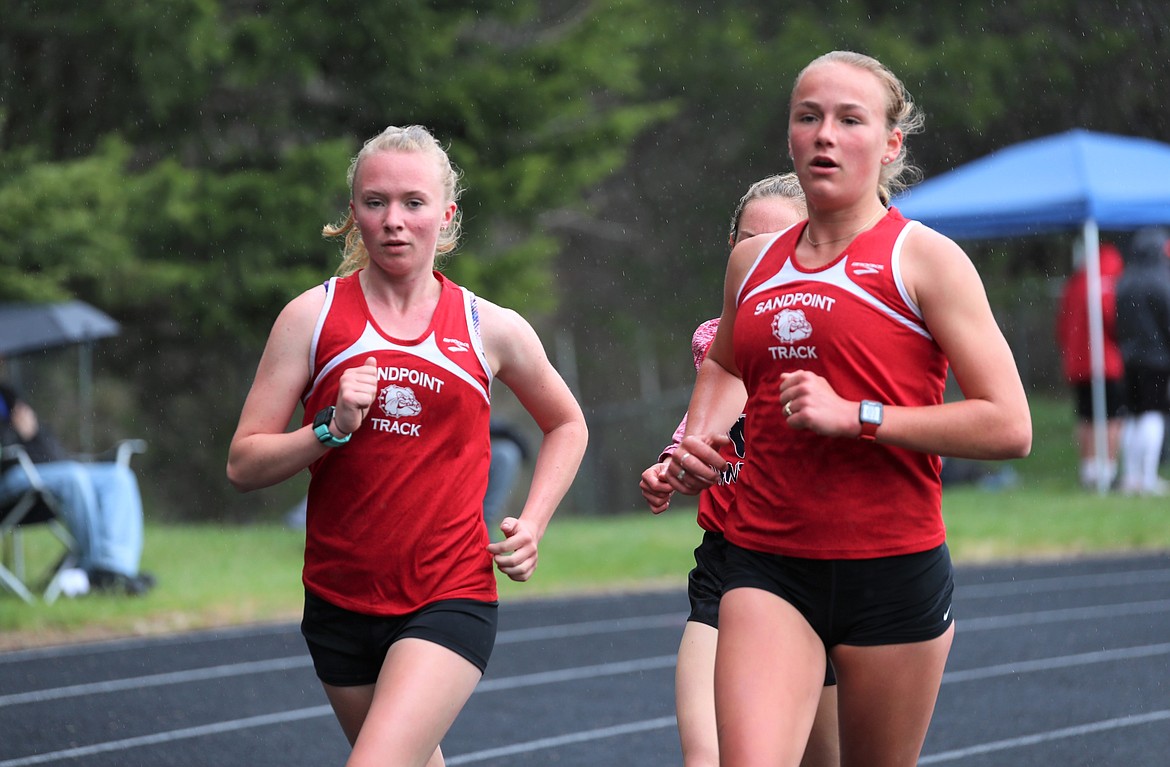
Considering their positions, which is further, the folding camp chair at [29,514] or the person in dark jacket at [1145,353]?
the person in dark jacket at [1145,353]

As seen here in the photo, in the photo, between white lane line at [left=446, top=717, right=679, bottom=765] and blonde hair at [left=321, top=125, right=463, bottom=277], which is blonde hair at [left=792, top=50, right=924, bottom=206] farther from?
white lane line at [left=446, top=717, right=679, bottom=765]

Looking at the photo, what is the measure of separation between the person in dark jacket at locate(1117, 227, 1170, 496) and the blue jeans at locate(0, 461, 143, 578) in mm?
9026

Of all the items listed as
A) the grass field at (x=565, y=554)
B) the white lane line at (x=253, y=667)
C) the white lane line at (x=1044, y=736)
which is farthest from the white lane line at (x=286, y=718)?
the grass field at (x=565, y=554)

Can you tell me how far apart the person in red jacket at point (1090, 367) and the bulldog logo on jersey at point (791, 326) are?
1300 centimetres

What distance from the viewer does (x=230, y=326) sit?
671 inches

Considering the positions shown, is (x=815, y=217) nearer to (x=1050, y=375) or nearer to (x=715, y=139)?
(x=1050, y=375)

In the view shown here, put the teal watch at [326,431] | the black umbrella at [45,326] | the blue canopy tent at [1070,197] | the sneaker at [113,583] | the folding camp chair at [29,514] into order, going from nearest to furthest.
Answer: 1. the teal watch at [326,431]
2. the folding camp chair at [29,514]
3. the sneaker at [113,583]
4. the black umbrella at [45,326]
5. the blue canopy tent at [1070,197]

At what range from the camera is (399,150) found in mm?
3693

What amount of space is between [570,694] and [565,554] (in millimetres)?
5034

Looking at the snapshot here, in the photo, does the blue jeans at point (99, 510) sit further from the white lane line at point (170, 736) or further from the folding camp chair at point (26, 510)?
the white lane line at point (170, 736)

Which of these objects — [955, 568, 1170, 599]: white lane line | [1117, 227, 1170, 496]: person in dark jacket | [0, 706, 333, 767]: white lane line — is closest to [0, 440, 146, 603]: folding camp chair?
[0, 706, 333, 767]: white lane line

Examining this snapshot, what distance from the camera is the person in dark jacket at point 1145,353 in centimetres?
1484

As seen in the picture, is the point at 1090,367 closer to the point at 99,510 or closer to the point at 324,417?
the point at 99,510

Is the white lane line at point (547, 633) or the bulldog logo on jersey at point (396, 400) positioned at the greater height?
the bulldog logo on jersey at point (396, 400)
